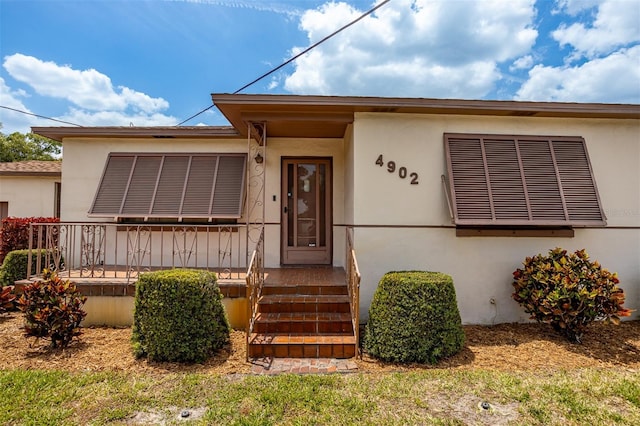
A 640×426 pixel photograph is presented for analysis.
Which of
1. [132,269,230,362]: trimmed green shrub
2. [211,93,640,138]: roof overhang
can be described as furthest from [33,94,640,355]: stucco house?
[132,269,230,362]: trimmed green shrub

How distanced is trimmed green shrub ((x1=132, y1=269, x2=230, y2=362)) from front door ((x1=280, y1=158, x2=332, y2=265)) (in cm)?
279

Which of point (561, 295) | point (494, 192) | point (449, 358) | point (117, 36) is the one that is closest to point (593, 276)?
point (561, 295)

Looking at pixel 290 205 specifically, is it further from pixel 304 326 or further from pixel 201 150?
A: pixel 304 326

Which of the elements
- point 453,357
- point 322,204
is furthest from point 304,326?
point 322,204

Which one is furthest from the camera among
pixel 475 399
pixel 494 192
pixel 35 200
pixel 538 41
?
pixel 35 200

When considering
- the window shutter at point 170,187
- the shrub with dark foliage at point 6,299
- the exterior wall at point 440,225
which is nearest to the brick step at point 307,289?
the exterior wall at point 440,225

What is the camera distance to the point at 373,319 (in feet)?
12.8

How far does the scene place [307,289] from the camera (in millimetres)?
4746

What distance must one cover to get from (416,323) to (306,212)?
3432mm

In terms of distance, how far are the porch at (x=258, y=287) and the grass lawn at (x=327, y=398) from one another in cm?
59

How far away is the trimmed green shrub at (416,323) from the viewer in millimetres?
3633

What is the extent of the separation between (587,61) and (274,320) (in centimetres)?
1041

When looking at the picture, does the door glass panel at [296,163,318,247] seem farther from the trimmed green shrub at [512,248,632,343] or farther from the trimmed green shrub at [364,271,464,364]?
the trimmed green shrub at [512,248,632,343]

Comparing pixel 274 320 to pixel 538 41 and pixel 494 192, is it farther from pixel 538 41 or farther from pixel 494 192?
pixel 538 41
